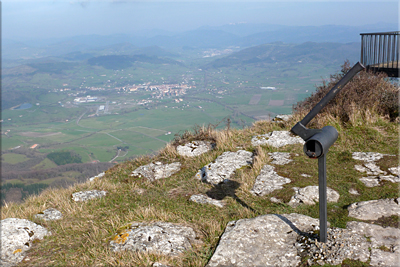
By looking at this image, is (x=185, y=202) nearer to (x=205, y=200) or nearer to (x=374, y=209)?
(x=205, y=200)

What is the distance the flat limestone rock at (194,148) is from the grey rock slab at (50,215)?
12.3 ft

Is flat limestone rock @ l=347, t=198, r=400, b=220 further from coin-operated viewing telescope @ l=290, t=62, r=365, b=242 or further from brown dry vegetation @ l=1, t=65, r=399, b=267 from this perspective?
coin-operated viewing telescope @ l=290, t=62, r=365, b=242

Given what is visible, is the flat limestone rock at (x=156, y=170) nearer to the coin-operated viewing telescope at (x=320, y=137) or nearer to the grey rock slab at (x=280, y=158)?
the grey rock slab at (x=280, y=158)

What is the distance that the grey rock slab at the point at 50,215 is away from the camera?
4980mm

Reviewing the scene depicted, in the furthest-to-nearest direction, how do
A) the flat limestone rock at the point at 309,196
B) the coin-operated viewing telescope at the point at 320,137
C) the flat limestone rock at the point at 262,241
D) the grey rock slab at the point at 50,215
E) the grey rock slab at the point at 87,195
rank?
the grey rock slab at the point at 87,195 < the grey rock slab at the point at 50,215 < the flat limestone rock at the point at 309,196 < the flat limestone rock at the point at 262,241 < the coin-operated viewing telescope at the point at 320,137

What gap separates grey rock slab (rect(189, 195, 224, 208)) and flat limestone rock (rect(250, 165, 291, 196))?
2.45 ft

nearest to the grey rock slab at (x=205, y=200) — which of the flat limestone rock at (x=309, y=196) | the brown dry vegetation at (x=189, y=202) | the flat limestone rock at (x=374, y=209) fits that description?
the brown dry vegetation at (x=189, y=202)

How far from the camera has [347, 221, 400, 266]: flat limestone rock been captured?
2.81 m

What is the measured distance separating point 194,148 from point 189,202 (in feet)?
10.5

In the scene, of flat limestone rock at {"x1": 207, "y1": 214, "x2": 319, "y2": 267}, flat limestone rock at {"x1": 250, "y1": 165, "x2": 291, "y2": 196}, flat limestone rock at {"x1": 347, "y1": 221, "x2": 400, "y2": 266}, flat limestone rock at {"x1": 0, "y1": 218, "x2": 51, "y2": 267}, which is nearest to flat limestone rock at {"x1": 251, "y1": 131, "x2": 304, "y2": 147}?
flat limestone rock at {"x1": 250, "y1": 165, "x2": 291, "y2": 196}

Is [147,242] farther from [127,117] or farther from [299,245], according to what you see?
[127,117]

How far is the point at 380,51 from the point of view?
1255 cm

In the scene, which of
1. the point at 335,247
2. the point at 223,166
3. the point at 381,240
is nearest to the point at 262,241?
the point at 335,247

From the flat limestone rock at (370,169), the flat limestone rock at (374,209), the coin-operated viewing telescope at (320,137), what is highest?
the coin-operated viewing telescope at (320,137)
